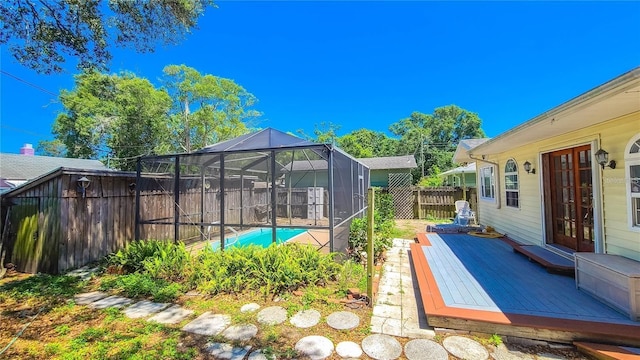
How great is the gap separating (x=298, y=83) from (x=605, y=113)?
59.3 feet

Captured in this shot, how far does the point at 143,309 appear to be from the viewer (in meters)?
3.41

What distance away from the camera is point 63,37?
3873mm

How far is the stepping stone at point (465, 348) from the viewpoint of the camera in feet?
7.51

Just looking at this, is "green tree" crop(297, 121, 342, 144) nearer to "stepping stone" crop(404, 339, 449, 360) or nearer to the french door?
the french door

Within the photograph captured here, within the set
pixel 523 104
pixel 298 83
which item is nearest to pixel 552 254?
pixel 298 83

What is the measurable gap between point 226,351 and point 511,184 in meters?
7.03

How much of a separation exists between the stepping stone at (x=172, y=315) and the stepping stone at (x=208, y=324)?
0.71 ft

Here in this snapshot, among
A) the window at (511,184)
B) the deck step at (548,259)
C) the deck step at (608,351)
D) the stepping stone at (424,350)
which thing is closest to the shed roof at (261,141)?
the stepping stone at (424,350)

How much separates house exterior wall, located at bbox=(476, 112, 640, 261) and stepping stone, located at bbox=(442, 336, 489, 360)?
2.46 meters

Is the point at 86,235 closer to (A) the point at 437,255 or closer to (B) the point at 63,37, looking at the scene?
(B) the point at 63,37

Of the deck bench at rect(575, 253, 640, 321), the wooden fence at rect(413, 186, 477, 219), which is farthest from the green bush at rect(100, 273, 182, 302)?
the wooden fence at rect(413, 186, 477, 219)

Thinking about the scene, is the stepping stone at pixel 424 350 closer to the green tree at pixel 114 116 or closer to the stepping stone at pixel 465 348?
the stepping stone at pixel 465 348

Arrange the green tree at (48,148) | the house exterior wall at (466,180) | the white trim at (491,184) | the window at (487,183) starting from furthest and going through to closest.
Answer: the green tree at (48,148), the house exterior wall at (466,180), the window at (487,183), the white trim at (491,184)

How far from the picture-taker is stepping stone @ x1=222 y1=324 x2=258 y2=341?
2.67m
